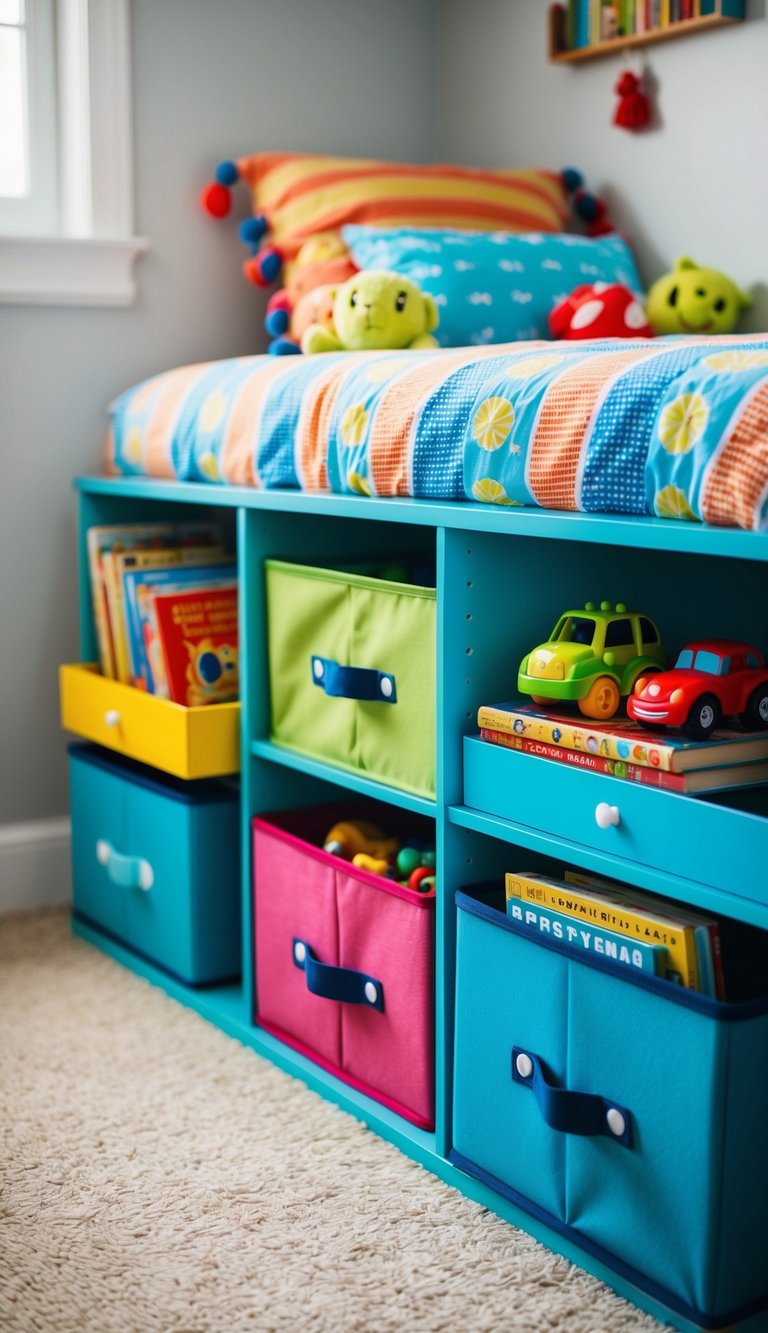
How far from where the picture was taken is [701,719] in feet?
3.98

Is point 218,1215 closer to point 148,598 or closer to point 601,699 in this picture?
point 601,699

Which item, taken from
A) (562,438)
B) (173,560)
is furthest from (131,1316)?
(173,560)

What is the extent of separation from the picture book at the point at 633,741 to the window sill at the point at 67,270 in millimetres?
1218

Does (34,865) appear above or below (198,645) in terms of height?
below

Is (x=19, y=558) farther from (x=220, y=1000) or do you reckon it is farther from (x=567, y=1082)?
(x=567, y=1082)

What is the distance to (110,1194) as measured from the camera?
1441 millimetres

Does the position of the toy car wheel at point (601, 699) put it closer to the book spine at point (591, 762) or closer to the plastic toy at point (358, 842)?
the book spine at point (591, 762)

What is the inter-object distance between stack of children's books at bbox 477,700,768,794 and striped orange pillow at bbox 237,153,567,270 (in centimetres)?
112

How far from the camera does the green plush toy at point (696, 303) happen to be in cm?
200

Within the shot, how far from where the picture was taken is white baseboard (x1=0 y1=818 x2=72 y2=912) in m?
2.32

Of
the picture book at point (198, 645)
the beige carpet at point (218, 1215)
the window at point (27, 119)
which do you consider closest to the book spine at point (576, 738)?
the beige carpet at point (218, 1215)

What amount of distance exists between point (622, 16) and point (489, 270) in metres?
0.48

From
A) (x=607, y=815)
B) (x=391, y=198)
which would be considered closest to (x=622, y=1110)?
(x=607, y=815)

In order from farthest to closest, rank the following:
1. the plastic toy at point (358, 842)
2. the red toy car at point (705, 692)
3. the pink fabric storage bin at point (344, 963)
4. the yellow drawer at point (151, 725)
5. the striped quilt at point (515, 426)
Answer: the yellow drawer at point (151, 725) < the plastic toy at point (358, 842) < the pink fabric storage bin at point (344, 963) < the red toy car at point (705, 692) < the striped quilt at point (515, 426)
